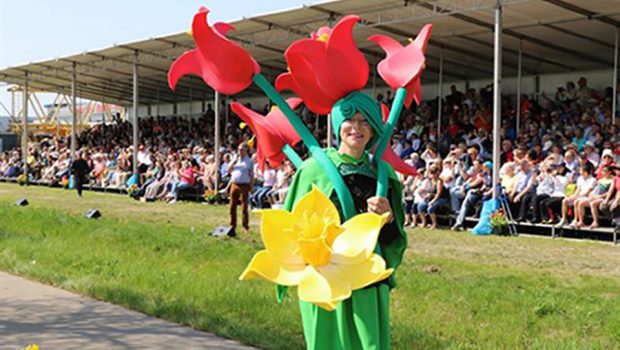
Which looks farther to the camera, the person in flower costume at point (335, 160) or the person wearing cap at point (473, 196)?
the person wearing cap at point (473, 196)

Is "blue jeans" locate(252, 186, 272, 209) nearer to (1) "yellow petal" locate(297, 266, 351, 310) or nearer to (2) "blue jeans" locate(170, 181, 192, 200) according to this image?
(2) "blue jeans" locate(170, 181, 192, 200)

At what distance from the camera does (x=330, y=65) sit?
384cm

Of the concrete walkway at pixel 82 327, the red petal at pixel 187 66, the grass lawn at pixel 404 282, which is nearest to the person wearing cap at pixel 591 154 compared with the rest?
the grass lawn at pixel 404 282

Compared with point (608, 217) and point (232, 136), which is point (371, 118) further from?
point (232, 136)

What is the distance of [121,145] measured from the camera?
3300 cm

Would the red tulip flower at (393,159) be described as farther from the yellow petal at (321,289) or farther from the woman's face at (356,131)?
the yellow petal at (321,289)

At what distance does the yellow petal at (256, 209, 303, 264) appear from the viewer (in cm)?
317

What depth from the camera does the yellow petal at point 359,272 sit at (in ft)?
10.2

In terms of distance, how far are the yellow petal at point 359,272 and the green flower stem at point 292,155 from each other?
0.96 m

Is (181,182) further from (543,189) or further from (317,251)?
(317,251)

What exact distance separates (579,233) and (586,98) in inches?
228

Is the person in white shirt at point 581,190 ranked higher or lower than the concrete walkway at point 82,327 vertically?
higher

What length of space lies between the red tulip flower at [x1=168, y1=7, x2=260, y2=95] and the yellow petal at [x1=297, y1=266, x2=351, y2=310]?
1.26m

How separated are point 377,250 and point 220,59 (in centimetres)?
120
